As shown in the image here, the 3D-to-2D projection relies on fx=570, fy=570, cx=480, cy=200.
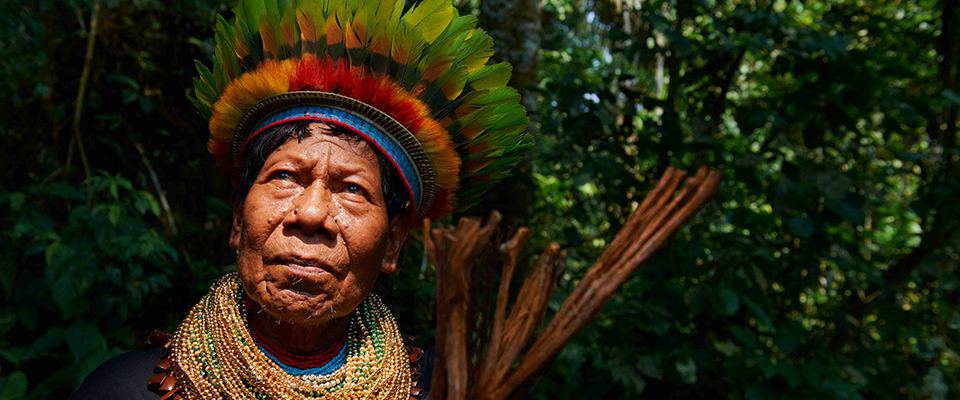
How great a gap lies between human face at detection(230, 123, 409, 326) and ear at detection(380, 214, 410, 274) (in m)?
0.09

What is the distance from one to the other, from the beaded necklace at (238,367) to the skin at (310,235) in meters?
0.08

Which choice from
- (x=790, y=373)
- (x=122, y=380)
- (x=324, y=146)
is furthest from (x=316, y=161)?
(x=790, y=373)

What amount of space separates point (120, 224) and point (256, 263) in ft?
5.72

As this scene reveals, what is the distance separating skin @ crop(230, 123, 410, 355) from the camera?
45.3 inches

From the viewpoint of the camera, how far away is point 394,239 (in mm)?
1420

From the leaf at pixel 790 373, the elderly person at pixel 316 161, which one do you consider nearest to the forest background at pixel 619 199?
the leaf at pixel 790 373

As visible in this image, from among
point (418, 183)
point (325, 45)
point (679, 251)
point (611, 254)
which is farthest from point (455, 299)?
point (679, 251)

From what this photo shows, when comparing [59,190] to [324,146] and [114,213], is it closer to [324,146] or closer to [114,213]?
[114,213]

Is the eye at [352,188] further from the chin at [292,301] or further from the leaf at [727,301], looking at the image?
the leaf at [727,301]

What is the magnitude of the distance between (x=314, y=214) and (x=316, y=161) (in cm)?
13

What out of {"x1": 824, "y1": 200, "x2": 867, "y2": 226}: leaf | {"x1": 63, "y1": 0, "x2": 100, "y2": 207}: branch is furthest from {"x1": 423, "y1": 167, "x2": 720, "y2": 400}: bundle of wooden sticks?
{"x1": 63, "y1": 0, "x2": 100, "y2": 207}: branch

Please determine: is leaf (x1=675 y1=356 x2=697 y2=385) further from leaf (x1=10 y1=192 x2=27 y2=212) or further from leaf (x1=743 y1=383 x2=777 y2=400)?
leaf (x1=10 y1=192 x2=27 y2=212)

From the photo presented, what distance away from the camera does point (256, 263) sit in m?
1.17

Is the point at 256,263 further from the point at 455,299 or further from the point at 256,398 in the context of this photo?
the point at 455,299
